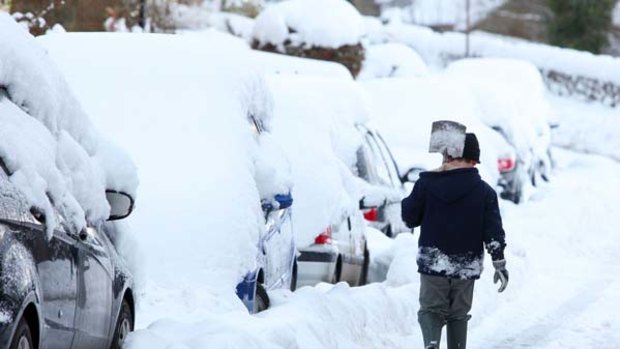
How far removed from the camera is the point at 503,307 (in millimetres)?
14398

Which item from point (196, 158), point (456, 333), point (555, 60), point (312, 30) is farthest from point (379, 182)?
point (555, 60)

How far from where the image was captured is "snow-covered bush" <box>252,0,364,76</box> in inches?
1247

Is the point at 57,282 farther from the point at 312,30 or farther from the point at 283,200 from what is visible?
the point at 312,30

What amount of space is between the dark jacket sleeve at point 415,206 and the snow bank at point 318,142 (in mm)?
3190

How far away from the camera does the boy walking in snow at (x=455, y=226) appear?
386 inches

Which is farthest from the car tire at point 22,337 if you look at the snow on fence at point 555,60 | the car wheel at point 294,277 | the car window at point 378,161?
the snow on fence at point 555,60

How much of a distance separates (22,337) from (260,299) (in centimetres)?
470

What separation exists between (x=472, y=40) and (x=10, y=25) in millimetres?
55041

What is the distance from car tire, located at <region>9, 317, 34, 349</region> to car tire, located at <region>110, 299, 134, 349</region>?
6.13ft

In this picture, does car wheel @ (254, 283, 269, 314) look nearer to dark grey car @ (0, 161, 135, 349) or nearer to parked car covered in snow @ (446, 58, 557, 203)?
dark grey car @ (0, 161, 135, 349)

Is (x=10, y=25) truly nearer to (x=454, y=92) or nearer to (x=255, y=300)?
(x=255, y=300)

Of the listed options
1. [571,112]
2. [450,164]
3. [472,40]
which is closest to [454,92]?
[450,164]

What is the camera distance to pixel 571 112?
4878cm

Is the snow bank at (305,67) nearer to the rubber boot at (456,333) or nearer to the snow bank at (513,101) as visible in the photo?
the snow bank at (513,101)
